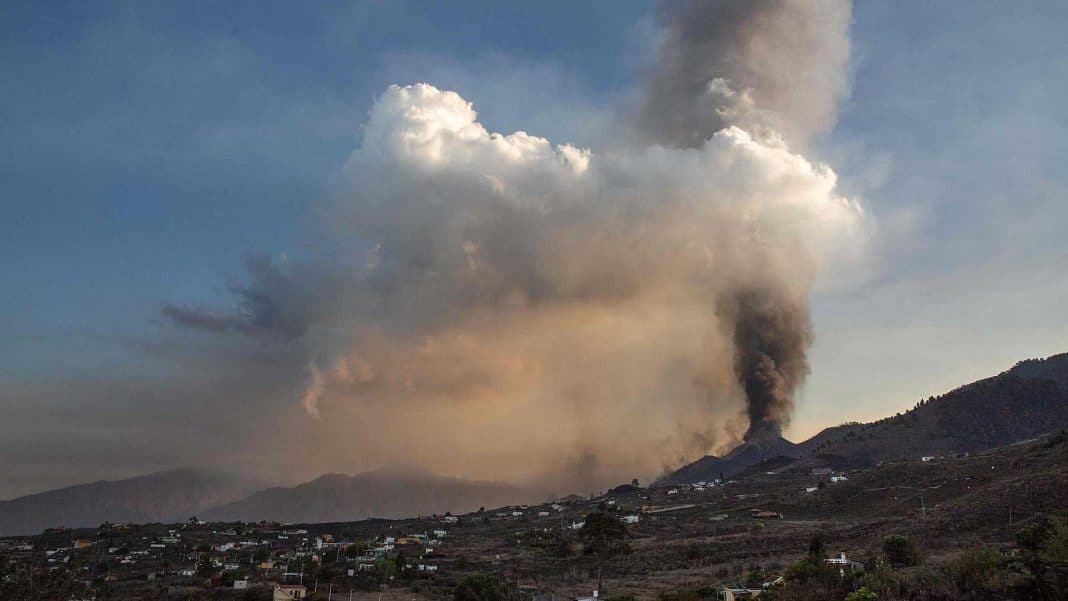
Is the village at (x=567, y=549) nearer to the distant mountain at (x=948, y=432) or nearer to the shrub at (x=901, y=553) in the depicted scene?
the shrub at (x=901, y=553)

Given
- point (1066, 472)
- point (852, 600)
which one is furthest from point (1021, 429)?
point (852, 600)

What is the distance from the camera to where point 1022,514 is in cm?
5928

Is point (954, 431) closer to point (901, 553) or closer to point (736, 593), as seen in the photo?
point (901, 553)

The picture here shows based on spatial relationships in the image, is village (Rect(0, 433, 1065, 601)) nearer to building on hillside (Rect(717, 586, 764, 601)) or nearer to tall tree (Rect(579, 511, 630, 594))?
building on hillside (Rect(717, 586, 764, 601))

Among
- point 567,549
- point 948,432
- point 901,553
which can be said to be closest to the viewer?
point 901,553

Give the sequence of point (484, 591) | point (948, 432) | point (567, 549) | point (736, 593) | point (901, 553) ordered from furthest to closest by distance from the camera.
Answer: point (948, 432) < point (567, 549) < point (484, 591) < point (901, 553) < point (736, 593)

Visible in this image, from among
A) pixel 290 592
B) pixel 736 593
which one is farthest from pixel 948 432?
pixel 290 592

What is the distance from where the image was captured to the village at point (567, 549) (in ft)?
185

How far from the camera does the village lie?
185ft

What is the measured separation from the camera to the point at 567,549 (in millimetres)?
85812

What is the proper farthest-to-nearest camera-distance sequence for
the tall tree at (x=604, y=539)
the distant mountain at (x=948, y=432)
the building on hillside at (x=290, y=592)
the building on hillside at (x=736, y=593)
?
the distant mountain at (x=948, y=432)
the tall tree at (x=604, y=539)
the building on hillside at (x=290, y=592)
the building on hillside at (x=736, y=593)

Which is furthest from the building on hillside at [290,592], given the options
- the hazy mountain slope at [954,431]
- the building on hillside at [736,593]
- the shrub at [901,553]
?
the hazy mountain slope at [954,431]

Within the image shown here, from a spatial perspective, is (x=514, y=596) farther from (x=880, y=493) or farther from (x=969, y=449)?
(x=969, y=449)

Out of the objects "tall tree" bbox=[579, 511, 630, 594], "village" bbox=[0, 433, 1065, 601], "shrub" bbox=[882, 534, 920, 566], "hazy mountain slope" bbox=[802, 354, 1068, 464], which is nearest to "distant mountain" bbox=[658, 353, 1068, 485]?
"hazy mountain slope" bbox=[802, 354, 1068, 464]
